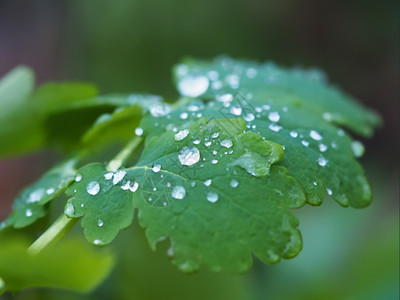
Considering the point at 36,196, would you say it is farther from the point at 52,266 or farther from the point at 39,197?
the point at 52,266

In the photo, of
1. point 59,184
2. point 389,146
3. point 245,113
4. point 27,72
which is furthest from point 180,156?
→ point 389,146

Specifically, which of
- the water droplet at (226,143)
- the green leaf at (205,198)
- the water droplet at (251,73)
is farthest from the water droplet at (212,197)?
the water droplet at (251,73)

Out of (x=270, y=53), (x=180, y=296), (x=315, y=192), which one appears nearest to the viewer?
(x=315, y=192)

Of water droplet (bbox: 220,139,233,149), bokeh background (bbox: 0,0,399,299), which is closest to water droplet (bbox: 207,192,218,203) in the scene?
water droplet (bbox: 220,139,233,149)

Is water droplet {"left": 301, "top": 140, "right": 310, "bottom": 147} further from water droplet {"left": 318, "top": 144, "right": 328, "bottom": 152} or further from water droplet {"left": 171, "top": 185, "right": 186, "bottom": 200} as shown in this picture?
water droplet {"left": 171, "top": 185, "right": 186, "bottom": 200}

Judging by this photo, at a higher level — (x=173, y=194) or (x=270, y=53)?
(x=173, y=194)

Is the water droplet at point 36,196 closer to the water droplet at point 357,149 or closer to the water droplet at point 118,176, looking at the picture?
the water droplet at point 118,176

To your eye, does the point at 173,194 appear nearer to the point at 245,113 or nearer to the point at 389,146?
the point at 245,113

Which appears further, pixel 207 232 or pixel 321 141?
pixel 321 141
